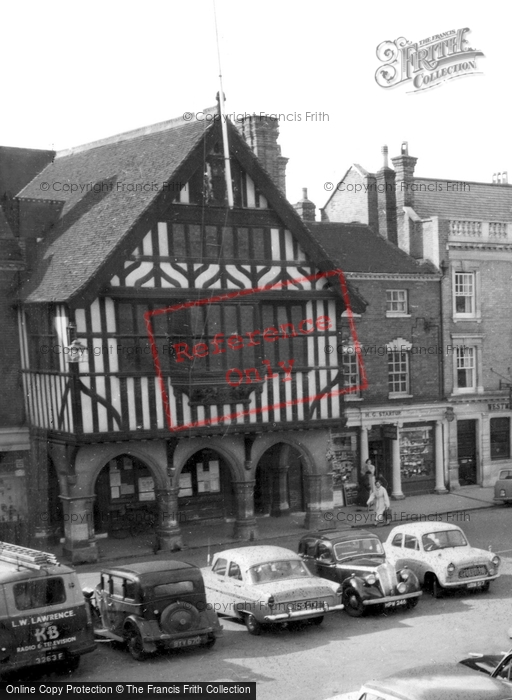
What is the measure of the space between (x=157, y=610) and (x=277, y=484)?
562 inches

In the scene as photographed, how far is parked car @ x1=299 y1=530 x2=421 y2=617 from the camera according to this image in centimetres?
1831

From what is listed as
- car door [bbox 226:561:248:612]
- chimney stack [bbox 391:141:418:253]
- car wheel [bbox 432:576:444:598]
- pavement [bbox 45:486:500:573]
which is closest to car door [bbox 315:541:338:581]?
car wheel [bbox 432:576:444:598]

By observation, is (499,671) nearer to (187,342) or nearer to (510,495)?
(187,342)

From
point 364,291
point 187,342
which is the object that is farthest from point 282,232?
point 364,291

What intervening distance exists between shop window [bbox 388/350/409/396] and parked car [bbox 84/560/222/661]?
1713 centimetres

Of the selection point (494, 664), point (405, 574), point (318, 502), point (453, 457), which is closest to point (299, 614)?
point (405, 574)

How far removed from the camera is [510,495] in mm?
30438

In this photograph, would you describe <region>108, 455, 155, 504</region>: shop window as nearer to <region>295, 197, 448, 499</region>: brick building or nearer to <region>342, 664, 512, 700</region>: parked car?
<region>295, 197, 448, 499</region>: brick building

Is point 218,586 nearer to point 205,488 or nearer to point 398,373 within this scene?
point 205,488

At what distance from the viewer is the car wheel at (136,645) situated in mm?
15699

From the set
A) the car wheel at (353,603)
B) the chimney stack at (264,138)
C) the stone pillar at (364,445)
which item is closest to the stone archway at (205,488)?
the stone pillar at (364,445)

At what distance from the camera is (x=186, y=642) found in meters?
15.8

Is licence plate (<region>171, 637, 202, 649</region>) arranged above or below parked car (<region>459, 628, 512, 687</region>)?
below

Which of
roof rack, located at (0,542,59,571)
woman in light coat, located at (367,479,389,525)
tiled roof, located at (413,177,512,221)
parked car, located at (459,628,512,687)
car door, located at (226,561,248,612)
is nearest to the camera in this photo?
parked car, located at (459,628,512,687)
